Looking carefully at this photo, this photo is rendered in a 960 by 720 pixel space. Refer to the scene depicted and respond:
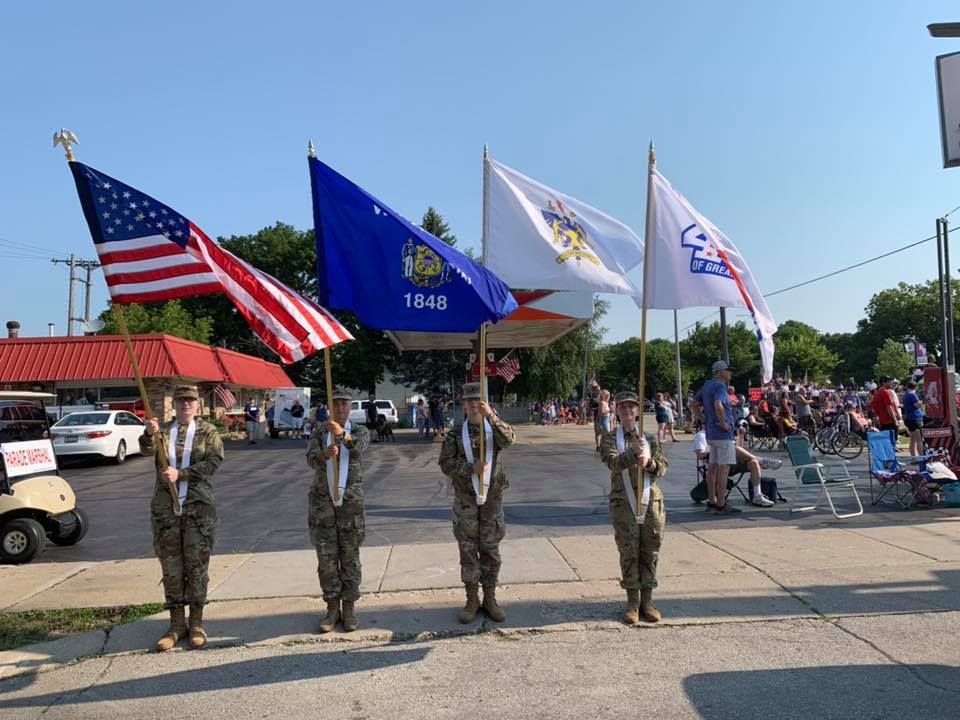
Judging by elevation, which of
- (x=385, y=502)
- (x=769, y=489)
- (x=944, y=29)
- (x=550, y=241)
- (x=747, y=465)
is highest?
(x=944, y=29)

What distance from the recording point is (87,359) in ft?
85.1

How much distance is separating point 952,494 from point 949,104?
4.97m

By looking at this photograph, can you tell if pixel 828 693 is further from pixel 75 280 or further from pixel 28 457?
pixel 75 280

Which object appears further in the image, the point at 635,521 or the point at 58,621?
the point at 58,621

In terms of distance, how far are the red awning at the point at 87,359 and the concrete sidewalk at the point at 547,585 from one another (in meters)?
18.4

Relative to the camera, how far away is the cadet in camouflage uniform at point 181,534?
17.6 feet

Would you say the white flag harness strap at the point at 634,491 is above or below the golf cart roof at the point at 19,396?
below

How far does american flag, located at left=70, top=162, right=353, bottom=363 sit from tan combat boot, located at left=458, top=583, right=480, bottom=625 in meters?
2.19

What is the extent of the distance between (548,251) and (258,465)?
14.4 meters

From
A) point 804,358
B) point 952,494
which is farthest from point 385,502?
point 804,358

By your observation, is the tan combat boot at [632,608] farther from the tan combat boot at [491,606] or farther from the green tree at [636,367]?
the green tree at [636,367]

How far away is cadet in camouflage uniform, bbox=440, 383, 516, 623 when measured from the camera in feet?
18.5

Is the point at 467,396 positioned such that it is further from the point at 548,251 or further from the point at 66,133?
the point at 66,133

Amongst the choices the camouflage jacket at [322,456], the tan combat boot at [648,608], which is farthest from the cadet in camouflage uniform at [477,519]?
the tan combat boot at [648,608]
